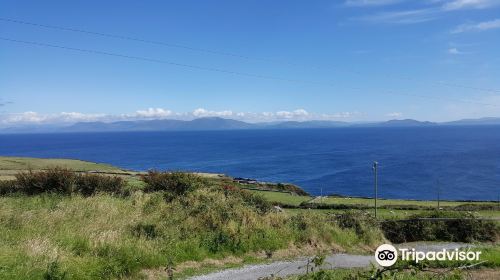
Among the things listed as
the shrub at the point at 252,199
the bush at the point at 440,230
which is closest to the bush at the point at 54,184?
the shrub at the point at 252,199

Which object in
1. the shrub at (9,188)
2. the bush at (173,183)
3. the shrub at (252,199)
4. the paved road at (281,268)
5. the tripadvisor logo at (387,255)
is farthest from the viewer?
the bush at (173,183)

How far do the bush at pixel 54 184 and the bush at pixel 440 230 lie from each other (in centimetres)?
1402

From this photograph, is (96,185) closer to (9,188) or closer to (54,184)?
(54,184)

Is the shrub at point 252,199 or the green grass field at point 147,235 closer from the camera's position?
the green grass field at point 147,235

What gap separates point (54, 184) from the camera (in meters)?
20.9

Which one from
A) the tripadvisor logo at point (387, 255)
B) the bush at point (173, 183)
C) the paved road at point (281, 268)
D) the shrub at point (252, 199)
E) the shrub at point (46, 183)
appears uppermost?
the tripadvisor logo at point (387, 255)

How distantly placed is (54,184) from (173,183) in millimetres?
5783

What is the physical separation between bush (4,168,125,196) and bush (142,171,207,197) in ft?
6.83

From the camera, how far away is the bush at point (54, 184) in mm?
20609

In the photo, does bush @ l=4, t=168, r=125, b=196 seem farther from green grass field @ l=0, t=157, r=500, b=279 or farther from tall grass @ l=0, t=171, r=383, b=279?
green grass field @ l=0, t=157, r=500, b=279

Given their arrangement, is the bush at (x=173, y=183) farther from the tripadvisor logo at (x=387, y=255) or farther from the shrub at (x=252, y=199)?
the tripadvisor logo at (x=387, y=255)

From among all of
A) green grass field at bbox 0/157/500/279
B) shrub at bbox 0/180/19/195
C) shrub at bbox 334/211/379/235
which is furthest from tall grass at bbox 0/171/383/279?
shrub at bbox 0/180/19/195

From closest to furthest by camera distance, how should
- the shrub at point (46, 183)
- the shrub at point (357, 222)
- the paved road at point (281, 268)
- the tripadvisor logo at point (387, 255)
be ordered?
the tripadvisor logo at point (387, 255) → the paved road at point (281, 268) → the shrub at point (357, 222) → the shrub at point (46, 183)

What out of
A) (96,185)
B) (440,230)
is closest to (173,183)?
(96,185)
